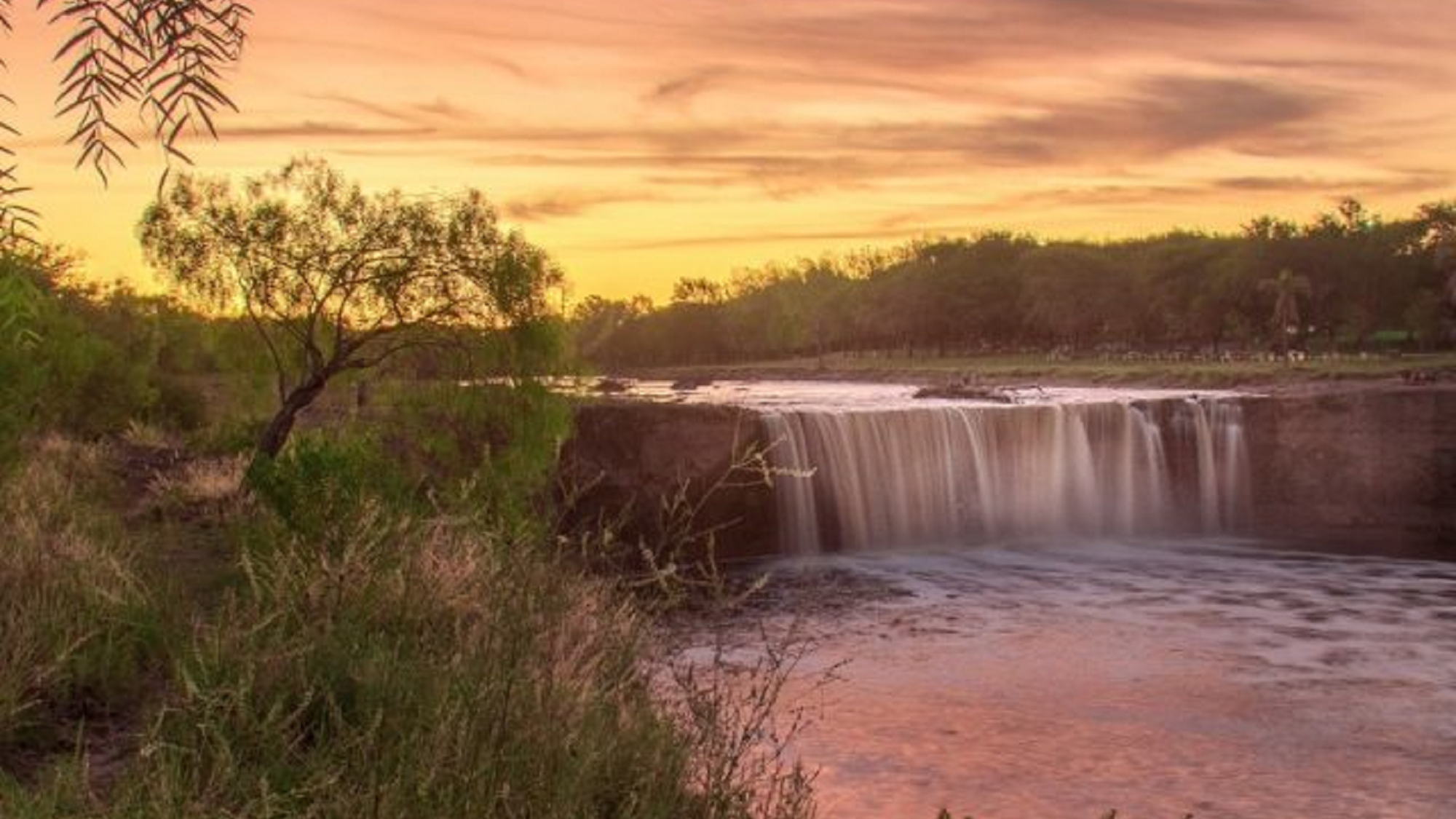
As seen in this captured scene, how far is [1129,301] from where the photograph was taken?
9612 cm

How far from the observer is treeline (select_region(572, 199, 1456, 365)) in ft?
274

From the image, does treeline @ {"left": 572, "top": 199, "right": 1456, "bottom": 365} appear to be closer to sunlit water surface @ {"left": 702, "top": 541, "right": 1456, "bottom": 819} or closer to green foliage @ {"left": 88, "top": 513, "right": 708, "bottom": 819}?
sunlit water surface @ {"left": 702, "top": 541, "right": 1456, "bottom": 819}

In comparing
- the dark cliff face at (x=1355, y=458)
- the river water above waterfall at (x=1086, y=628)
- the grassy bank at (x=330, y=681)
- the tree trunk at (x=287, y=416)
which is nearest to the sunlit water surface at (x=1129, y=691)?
the river water above waterfall at (x=1086, y=628)

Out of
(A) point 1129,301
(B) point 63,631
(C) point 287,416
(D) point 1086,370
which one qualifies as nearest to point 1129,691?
(B) point 63,631

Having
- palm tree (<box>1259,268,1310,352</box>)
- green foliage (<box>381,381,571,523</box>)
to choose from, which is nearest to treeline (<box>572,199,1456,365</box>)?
palm tree (<box>1259,268,1310,352</box>)

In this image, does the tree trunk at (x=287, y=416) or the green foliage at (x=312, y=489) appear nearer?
the green foliage at (x=312, y=489)

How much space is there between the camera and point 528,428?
26312 millimetres

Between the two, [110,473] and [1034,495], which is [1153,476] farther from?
[110,473]

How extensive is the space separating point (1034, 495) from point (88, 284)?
3132 centimetres

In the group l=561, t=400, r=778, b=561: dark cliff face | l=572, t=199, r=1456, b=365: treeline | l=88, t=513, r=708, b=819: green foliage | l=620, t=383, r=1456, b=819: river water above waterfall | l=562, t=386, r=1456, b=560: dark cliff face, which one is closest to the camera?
l=88, t=513, r=708, b=819: green foliage

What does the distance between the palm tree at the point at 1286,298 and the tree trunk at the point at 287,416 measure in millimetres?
60584

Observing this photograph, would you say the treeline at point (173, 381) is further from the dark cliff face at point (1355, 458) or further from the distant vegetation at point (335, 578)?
the dark cliff face at point (1355, 458)

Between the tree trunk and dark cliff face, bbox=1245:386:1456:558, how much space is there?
27611 mm

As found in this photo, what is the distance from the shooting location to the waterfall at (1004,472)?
34375 millimetres
